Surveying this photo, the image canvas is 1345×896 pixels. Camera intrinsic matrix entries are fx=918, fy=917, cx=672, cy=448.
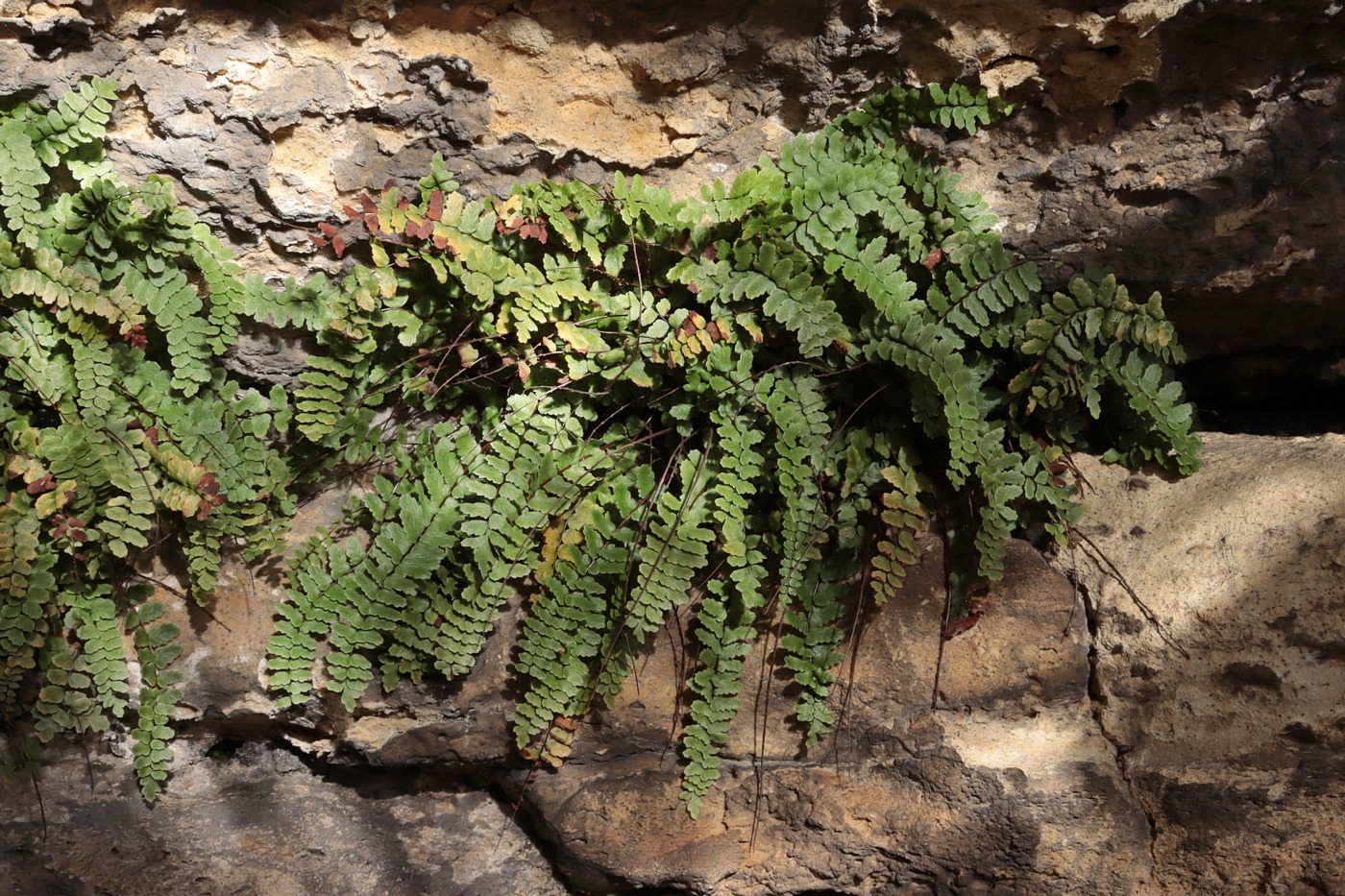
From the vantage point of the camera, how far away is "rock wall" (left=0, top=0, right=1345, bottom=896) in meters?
2.54

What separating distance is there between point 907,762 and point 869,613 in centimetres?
47

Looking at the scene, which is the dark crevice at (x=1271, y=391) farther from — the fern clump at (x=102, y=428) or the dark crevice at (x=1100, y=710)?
the fern clump at (x=102, y=428)

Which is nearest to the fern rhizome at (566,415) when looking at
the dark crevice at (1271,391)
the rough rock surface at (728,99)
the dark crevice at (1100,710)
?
the rough rock surface at (728,99)

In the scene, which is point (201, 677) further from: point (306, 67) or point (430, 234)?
point (306, 67)

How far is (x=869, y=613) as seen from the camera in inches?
107

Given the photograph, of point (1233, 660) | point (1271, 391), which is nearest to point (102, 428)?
point (1233, 660)

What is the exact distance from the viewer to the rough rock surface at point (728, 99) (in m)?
2.57

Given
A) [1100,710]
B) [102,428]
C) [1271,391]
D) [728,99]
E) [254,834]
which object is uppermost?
[728,99]

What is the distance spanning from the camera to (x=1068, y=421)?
277 centimetres

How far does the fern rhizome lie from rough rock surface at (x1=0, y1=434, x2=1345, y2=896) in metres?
0.13

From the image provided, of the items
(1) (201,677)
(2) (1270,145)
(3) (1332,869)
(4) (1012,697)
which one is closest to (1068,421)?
(4) (1012,697)

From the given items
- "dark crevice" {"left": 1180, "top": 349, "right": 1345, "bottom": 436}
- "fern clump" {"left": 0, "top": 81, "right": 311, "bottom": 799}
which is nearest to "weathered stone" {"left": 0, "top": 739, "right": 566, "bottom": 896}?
"fern clump" {"left": 0, "top": 81, "right": 311, "bottom": 799}

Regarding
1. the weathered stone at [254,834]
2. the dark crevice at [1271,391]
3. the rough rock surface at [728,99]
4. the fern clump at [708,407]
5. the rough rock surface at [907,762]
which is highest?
the rough rock surface at [728,99]

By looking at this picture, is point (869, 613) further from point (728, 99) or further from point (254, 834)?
point (254, 834)
